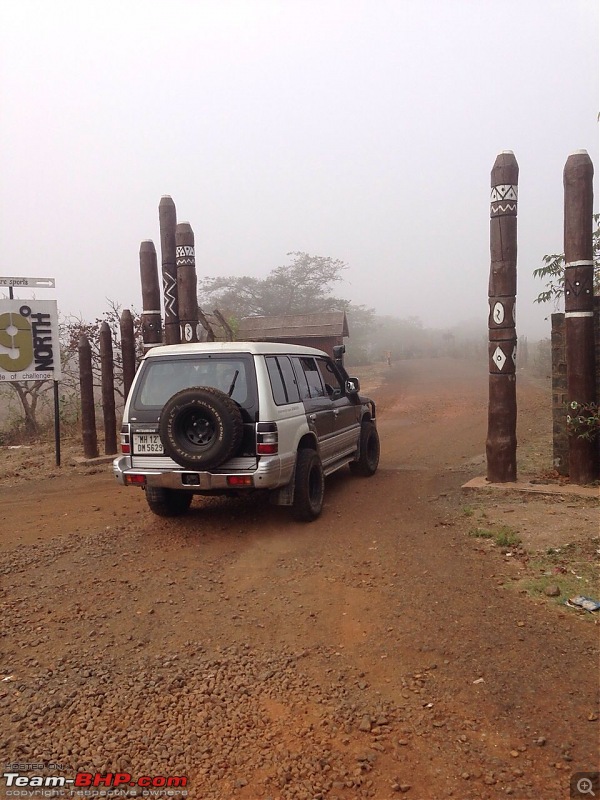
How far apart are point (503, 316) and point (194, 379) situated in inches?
156

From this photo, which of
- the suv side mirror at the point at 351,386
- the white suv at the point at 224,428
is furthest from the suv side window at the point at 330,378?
the white suv at the point at 224,428

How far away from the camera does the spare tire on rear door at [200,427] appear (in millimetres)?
6074

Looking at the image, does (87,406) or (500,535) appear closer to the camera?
(500,535)

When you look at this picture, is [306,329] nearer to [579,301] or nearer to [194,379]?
[579,301]

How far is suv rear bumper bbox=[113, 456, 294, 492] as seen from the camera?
6195 mm

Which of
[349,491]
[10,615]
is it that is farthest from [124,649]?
[349,491]

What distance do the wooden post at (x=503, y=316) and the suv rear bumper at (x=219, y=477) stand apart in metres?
3.07

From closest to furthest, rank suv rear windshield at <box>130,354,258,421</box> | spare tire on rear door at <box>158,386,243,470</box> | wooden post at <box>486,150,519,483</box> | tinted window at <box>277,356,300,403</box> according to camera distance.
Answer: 1. spare tire on rear door at <box>158,386,243,470</box>
2. suv rear windshield at <box>130,354,258,421</box>
3. tinted window at <box>277,356,300,403</box>
4. wooden post at <box>486,150,519,483</box>

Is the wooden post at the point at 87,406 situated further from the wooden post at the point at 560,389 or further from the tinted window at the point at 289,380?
the wooden post at the point at 560,389

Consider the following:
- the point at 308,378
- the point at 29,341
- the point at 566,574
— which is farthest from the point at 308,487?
the point at 29,341

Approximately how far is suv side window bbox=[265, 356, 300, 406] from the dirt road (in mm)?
1342

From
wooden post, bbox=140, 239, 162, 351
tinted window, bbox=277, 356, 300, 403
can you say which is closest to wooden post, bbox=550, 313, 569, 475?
tinted window, bbox=277, 356, 300, 403

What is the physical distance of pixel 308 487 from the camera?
22.6 ft

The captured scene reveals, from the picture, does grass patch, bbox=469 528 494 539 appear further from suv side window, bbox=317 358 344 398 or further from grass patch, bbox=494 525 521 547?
suv side window, bbox=317 358 344 398
